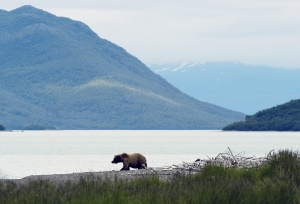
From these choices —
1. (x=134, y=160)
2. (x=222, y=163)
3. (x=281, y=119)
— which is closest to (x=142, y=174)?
(x=222, y=163)

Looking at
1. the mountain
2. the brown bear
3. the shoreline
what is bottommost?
the shoreline

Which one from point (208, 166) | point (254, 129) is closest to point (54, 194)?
point (208, 166)

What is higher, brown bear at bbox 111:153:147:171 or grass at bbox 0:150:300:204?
brown bear at bbox 111:153:147:171

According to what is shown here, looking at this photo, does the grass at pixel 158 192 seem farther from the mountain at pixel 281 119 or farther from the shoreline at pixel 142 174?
the mountain at pixel 281 119

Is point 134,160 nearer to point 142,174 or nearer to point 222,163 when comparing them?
point 222,163

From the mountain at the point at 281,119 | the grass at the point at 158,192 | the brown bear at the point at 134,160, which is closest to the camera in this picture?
the grass at the point at 158,192

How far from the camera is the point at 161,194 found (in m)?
14.5

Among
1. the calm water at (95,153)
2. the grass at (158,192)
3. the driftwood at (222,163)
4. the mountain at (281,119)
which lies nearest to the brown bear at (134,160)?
the driftwood at (222,163)

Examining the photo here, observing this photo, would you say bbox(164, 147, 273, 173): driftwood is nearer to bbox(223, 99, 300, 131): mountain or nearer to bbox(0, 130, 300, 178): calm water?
bbox(0, 130, 300, 178): calm water

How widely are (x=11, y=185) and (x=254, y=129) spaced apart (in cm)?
15562

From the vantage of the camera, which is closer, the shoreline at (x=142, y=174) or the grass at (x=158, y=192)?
the grass at (x=158, y=192)

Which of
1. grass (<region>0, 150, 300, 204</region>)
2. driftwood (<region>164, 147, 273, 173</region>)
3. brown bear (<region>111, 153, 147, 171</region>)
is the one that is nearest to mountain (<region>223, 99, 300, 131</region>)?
brown bear (<region>111, 153, 147, 171</region>)

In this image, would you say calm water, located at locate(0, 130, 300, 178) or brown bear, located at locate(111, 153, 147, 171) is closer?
brown bear, located at locate(111, 153, 147, 171)

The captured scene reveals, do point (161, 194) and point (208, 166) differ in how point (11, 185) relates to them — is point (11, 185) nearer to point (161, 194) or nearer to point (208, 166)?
point (161, 194)
